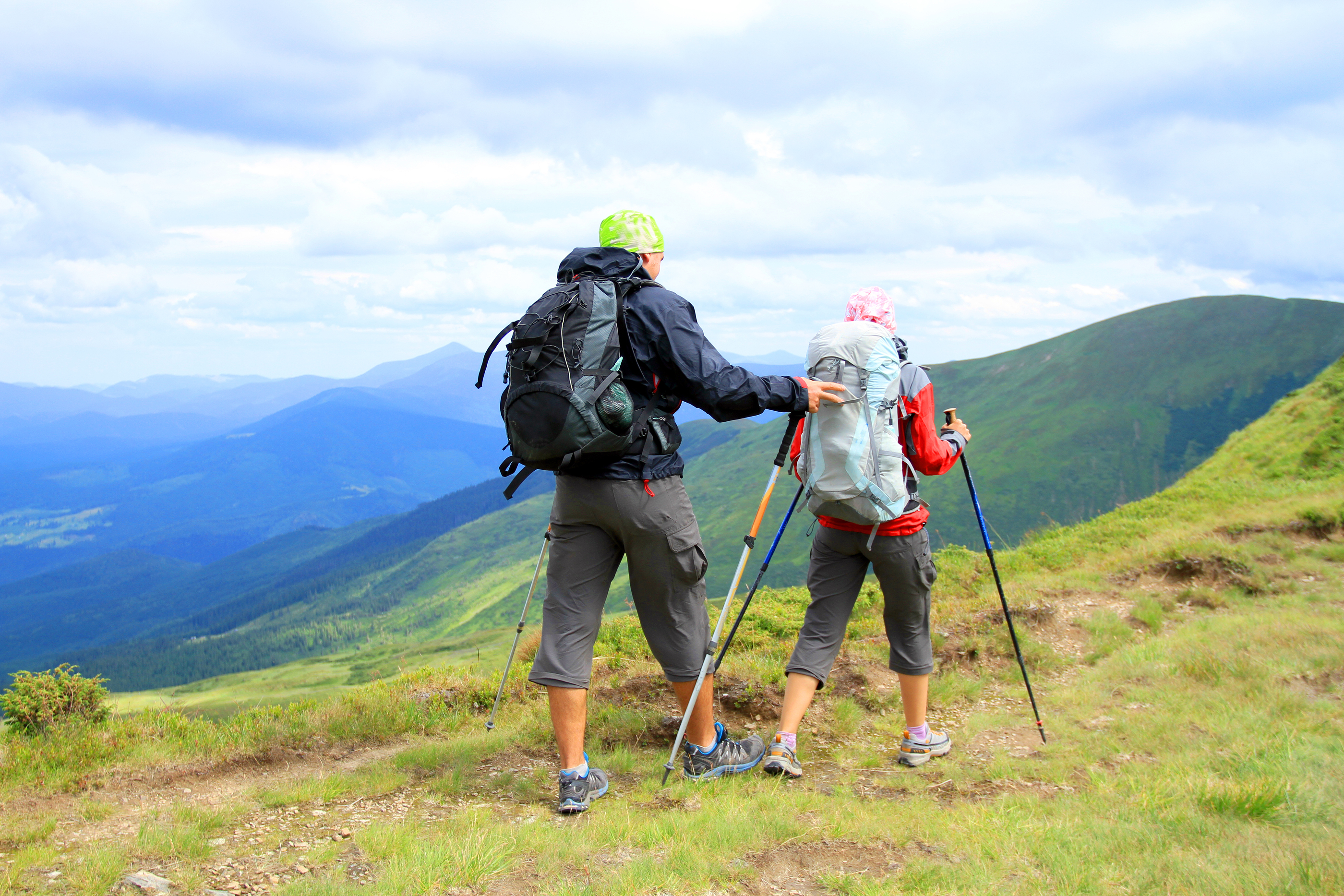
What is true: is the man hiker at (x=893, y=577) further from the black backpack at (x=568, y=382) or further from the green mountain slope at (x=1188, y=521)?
the green mountain slope at (x=1188, y=521)

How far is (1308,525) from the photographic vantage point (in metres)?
11.9

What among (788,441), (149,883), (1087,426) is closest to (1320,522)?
(788,441)

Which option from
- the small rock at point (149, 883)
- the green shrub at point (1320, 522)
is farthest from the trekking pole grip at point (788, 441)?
the green shrub at point (1320, 522)

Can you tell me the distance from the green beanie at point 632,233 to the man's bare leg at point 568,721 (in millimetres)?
2859

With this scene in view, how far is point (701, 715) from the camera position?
551cm

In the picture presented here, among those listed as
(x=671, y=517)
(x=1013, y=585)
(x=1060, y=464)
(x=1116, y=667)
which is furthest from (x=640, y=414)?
(x=1060, y=464)

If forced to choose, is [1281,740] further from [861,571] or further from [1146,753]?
[861,571]

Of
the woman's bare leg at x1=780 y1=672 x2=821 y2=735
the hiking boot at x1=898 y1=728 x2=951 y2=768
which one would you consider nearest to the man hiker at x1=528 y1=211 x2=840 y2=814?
the woman's bare leg at x1=780 y1=672 x2=821 y2=735

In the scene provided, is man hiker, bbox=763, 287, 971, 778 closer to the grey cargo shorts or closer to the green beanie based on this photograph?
the grey cargo shorts

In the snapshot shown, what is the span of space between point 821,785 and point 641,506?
2516 mm

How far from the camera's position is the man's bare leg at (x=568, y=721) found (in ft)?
16.5

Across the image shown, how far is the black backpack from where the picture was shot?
455 centimetres

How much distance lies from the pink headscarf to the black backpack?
1.95 meters

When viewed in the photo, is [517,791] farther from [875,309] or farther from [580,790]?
[875,309]
